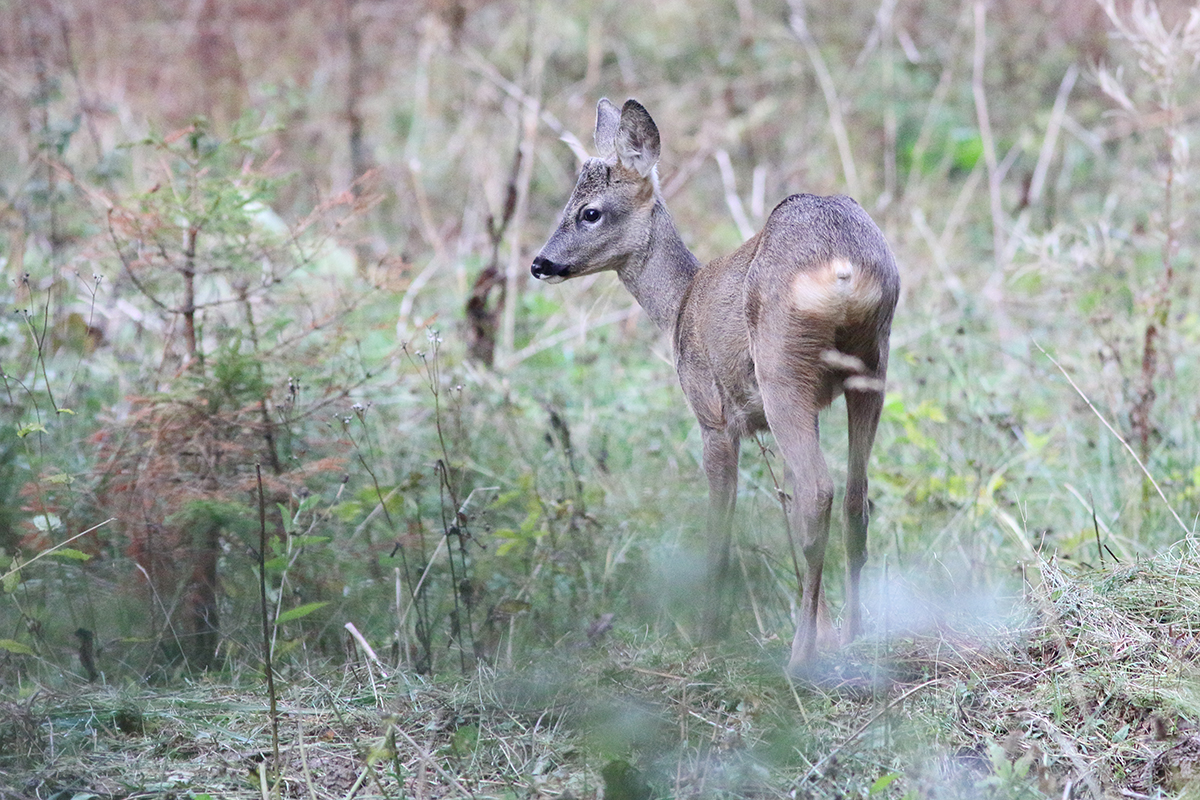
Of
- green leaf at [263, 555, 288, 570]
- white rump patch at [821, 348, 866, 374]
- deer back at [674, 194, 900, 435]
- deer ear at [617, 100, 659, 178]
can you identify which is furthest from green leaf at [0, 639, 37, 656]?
deer ear at [617, 100, 659, 178]

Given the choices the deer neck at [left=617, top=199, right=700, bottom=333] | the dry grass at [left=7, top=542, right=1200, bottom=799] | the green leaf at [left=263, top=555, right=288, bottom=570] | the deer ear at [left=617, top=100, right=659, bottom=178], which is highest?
the deer ear at [left=617, top=100, right=659, bottom=178]

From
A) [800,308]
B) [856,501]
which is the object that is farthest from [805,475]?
[800,308]

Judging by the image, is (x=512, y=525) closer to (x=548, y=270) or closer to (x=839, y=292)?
(x=548, y=270)

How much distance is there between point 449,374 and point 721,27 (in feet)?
18.8

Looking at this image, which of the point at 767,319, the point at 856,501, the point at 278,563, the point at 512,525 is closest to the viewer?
the point at 278,563

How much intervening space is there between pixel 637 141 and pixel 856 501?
5.10 ft

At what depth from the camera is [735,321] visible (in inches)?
152

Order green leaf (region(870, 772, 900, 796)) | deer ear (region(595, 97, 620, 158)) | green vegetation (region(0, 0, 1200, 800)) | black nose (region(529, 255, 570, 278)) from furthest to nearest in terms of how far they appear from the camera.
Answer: deer ear (region(595, 97, 620, 158))
black nose (region(529, 255, 570, 278))
green vegetation (region(0, 0, 1200, 800))
green leaf (region(870, 772, 900, 796))

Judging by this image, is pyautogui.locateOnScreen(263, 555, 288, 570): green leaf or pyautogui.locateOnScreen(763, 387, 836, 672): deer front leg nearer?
pyautogui.locateOnScreen(263, 555, 288, 570): green leaf

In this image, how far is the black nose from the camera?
432 cm

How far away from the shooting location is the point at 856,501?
3.79 metres

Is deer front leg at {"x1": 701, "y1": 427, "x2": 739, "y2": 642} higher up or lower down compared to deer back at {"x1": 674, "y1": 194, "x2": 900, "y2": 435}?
lower down

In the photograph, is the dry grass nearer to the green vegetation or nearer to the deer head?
the green vegetation

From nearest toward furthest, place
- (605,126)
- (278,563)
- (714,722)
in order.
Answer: (714,722)
(278,563)
(605,126)
